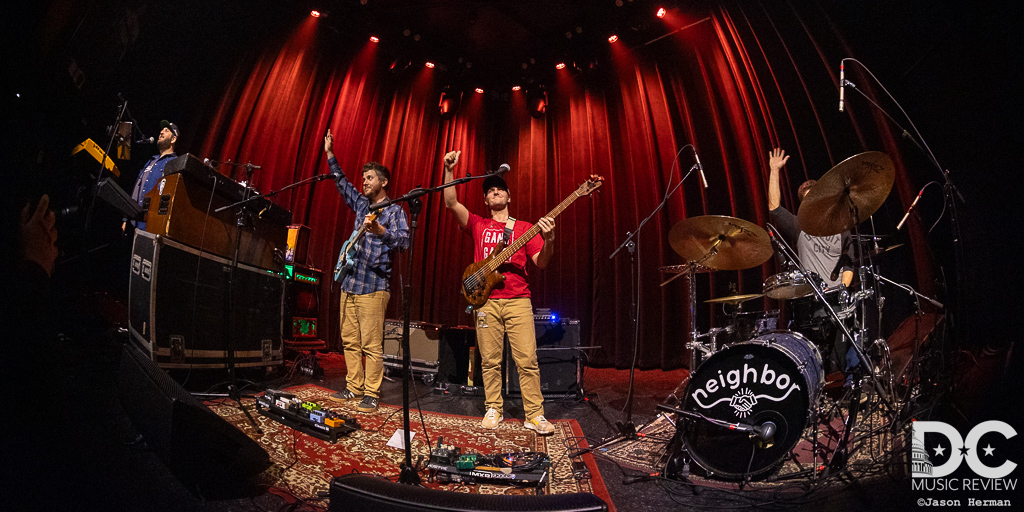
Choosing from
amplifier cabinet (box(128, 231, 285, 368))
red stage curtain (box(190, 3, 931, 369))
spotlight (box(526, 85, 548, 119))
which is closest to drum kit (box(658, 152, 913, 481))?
red stage curtain (box(190, 3, 931, 369))

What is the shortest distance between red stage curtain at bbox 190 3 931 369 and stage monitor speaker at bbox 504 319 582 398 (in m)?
1.41

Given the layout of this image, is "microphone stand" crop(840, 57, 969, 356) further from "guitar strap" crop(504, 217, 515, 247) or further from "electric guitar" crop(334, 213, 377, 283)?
"electric guitar" crop(334, 213, 377, 283)

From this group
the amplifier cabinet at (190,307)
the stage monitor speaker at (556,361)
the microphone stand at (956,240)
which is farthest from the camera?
the stage monitor speaker at (556,361)

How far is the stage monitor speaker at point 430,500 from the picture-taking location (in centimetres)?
100

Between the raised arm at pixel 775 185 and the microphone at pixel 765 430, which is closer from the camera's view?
the microphone at pixel 765 430

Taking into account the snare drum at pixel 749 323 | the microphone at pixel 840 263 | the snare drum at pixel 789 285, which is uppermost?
the microphone at pixel 840 263

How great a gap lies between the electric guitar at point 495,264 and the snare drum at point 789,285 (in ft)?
4.66

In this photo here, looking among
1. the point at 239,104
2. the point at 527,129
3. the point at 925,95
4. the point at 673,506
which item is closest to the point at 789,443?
the point at 673,506

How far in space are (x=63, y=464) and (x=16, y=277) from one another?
0.81m

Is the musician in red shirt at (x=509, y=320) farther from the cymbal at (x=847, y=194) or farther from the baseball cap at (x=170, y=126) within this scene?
the baseball cap at (x=170, y=126)

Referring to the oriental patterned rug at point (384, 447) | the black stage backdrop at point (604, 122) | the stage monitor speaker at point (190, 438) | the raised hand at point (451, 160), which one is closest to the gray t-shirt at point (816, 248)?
the black stage backdrop at point (604, 122)

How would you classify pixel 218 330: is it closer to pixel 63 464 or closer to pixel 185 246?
pixel 185 246

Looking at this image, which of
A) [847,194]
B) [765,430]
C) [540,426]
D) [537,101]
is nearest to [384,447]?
[540,426]

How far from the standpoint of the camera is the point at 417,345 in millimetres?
4516
